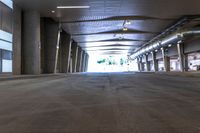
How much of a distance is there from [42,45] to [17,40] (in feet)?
21.6

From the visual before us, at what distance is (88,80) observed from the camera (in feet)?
47.2

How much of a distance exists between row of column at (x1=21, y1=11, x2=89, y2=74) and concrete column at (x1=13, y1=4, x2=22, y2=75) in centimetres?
54

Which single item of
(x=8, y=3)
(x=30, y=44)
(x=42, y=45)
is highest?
(x=8, y=3)

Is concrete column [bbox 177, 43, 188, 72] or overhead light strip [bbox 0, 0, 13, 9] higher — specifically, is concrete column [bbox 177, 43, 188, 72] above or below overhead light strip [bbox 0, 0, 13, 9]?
below

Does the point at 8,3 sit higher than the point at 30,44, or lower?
higher

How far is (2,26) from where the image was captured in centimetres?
1873

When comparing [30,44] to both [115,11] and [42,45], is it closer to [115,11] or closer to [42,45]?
[42,45]

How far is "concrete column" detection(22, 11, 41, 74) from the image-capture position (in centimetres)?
2202

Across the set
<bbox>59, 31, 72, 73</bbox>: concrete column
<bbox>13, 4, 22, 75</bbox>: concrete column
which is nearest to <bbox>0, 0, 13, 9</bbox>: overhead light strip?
<bbox>13, 4, 22, 75</bbox>: concrete column

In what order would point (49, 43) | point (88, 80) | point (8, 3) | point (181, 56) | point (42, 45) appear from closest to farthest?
point (88, 80), point (8, 3), point (42, 45), point (49, 43), point (181, 56)

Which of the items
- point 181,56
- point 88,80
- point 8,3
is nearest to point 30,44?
point 8,3

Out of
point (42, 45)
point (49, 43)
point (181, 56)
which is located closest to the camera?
point (42, 45)

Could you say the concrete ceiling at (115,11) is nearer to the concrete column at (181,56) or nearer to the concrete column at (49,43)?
the concrete column at (49,43)

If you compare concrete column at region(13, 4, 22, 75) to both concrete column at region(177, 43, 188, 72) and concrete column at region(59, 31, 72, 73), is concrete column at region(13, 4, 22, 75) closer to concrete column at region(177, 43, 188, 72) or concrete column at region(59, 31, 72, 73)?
concrete column at region(59, 31, 72, 73)
